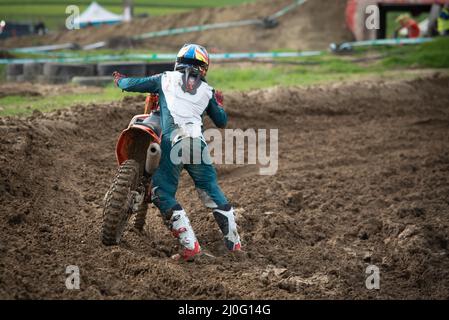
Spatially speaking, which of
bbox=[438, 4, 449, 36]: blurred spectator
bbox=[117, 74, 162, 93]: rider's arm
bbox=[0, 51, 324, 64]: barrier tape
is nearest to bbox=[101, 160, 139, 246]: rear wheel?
bbox=[117, 74, 162, 93]: rider's arm

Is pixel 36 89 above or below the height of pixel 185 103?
above

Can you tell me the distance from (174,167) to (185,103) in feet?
2.10

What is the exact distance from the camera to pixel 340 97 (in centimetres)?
1516

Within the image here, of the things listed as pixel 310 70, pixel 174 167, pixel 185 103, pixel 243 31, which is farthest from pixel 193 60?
pixel 243 31

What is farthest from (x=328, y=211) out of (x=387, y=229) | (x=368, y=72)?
(x=368, y=72)

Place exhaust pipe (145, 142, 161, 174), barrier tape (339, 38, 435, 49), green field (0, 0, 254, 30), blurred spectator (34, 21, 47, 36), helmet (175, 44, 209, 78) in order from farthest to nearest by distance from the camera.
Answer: green field (0, 0, 254, 30) → blurred spectator (34, 21, 47, 36) → barrier tape (339, 38, 435, 49) → helmet (175, 44, 209, 78) → exhaust pipe (145, 142, 161, 174)

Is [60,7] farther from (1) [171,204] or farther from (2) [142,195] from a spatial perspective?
(1) [171,204]

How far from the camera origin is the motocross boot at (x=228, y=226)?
25.5 feet

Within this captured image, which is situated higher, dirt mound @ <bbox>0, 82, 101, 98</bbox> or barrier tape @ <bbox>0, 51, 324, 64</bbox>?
barrier tape @ <bbox>0, 51, 324, 64</bbox>

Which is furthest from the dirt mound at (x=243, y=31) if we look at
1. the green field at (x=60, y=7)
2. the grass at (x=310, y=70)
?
the green field at (x=60, y=7)

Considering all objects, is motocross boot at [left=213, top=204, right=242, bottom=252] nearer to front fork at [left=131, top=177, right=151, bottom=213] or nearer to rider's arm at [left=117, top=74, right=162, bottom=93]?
front fork at [left=131, top=177, right=151, bottom=213]

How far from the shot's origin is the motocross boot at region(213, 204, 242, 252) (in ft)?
25.5

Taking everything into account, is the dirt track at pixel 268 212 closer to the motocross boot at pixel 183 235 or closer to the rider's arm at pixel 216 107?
the motocross boot at pixel 183 235

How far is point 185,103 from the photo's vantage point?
7.78 m
